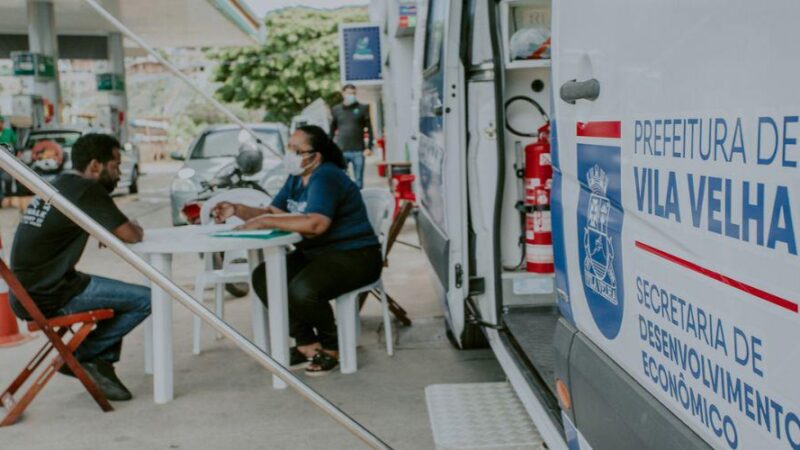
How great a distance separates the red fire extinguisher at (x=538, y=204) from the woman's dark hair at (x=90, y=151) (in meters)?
2.13

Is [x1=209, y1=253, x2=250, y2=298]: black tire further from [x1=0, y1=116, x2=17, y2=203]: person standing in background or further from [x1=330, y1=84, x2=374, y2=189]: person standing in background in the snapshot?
[x1=0, y1=116, x2=17, y2=203]: person standing in background

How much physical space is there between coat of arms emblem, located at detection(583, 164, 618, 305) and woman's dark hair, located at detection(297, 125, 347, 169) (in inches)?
120

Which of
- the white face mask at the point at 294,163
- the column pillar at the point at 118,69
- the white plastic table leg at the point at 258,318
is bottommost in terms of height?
the white plastic table leg at the point at 258,318

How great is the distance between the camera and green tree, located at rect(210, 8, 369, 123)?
40500 mm

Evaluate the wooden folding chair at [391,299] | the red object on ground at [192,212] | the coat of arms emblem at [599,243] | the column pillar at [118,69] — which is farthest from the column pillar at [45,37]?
the coat of arms emblem at [599,243]

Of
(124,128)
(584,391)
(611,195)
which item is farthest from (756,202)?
(124,128)

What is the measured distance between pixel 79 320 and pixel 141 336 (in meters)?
1.75

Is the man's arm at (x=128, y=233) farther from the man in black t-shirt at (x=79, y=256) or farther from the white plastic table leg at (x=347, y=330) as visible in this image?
the white plastic table leg at (x=347, y=330)

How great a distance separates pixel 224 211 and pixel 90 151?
1.05m

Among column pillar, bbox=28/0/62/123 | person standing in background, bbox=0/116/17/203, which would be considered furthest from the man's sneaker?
column pillar, bbox=28/0/62/123

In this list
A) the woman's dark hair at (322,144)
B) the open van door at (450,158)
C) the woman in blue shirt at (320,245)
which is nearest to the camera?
the open van door at (450,158)

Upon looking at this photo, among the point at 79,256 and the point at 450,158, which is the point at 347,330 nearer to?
the point at 450,158

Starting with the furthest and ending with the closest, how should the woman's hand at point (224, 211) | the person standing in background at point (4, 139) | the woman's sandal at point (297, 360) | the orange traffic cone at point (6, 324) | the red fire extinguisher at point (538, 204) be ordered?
the person standing in background at point (4, 139), the orange traffic cone at point (6, 324), the woman's hand at point (224, 211), the woman's sandal at point (297, 360), the red fire extinguisher at point (538, 204)

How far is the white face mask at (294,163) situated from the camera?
17.7 ft
